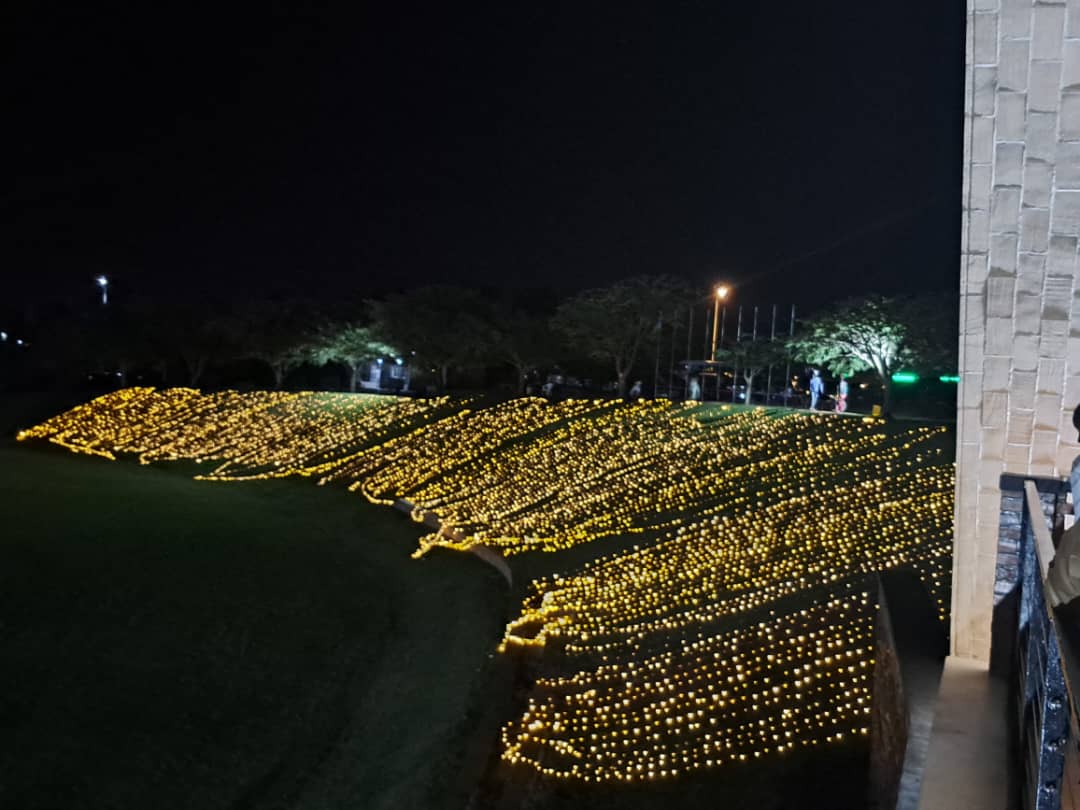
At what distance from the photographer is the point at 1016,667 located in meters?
4.38

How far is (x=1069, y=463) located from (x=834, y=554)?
17.9 ft

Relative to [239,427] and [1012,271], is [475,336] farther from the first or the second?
[1012,271]

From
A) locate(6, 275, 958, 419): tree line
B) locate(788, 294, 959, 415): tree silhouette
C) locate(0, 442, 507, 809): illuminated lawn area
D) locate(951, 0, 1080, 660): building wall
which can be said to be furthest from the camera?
locate(6, 275, 958, 419): tree line

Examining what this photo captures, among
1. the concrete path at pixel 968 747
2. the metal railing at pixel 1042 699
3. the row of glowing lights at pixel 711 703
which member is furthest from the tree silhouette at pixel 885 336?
the metal railing at pixel 1042 699

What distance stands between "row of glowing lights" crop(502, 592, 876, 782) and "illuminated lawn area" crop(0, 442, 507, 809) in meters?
0.87

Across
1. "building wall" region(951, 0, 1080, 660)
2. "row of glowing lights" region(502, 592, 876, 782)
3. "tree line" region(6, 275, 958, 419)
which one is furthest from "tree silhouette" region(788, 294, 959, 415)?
"building wall" region(951, 0, 1080, 660)

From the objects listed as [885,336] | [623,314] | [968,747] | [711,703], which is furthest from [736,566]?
[623,314]

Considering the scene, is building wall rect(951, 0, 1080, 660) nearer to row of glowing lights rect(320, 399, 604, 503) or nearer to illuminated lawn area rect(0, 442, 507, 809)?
illuminated lawn area rect(0, 442, 507, 809)

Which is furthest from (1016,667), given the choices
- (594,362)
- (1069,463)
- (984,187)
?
(594,362)

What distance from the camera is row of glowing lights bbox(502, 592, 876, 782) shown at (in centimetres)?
689

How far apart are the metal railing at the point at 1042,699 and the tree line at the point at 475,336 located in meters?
18.4

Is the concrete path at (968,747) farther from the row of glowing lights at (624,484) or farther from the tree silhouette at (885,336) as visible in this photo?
the tree silhouette at (885,336)

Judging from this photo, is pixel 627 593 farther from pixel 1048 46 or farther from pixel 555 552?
pixel 1048 46

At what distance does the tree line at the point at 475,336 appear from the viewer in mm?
21828
